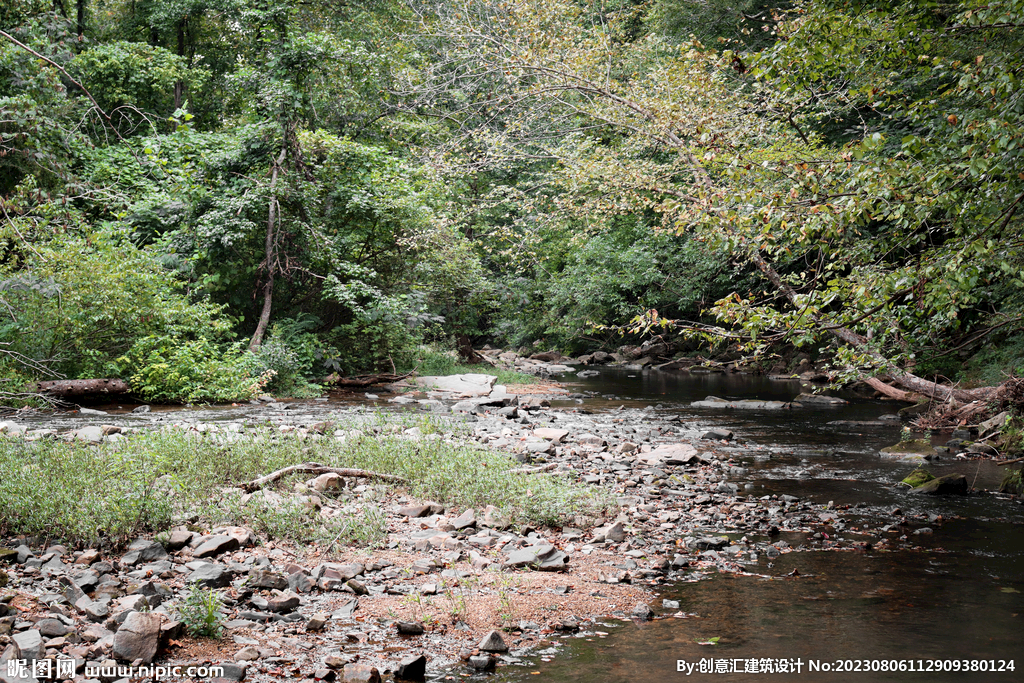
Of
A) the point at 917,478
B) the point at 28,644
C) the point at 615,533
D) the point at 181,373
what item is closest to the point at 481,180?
the point at 181,373

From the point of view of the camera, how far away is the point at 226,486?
6.26m

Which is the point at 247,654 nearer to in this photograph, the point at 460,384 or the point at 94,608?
the point at 94,608

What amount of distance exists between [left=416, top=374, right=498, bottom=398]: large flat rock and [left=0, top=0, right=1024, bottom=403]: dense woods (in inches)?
63.1

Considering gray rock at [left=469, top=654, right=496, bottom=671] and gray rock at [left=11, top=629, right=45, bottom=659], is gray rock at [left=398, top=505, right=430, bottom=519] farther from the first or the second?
gray rock at [left=11, top=629, right=45, bottom=659]

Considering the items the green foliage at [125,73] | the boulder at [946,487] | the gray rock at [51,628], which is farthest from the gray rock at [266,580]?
the green foliage at [125,73]

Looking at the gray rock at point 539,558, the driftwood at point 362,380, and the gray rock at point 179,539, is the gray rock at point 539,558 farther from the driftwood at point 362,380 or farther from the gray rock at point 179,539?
the driftwood at point 362,380

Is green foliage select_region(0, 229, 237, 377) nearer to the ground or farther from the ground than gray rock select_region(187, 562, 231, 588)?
farther from the ground

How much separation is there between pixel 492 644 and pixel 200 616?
1552 mm

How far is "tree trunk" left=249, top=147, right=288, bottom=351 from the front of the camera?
1633cm

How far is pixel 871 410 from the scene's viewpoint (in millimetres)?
14664

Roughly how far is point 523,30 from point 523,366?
14.6m

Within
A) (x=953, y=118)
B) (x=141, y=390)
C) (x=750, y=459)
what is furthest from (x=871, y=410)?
(x=141, y=390)

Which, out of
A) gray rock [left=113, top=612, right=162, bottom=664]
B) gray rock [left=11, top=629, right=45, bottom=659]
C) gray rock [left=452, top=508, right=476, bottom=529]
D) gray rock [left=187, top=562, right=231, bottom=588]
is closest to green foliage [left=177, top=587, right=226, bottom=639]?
gray rock [left=113, top=612, right=162, bottom=664]

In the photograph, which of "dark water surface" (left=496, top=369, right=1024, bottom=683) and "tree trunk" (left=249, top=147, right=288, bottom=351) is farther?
"tree trunk" (left=249, top=147, right=288, bottom=351)
